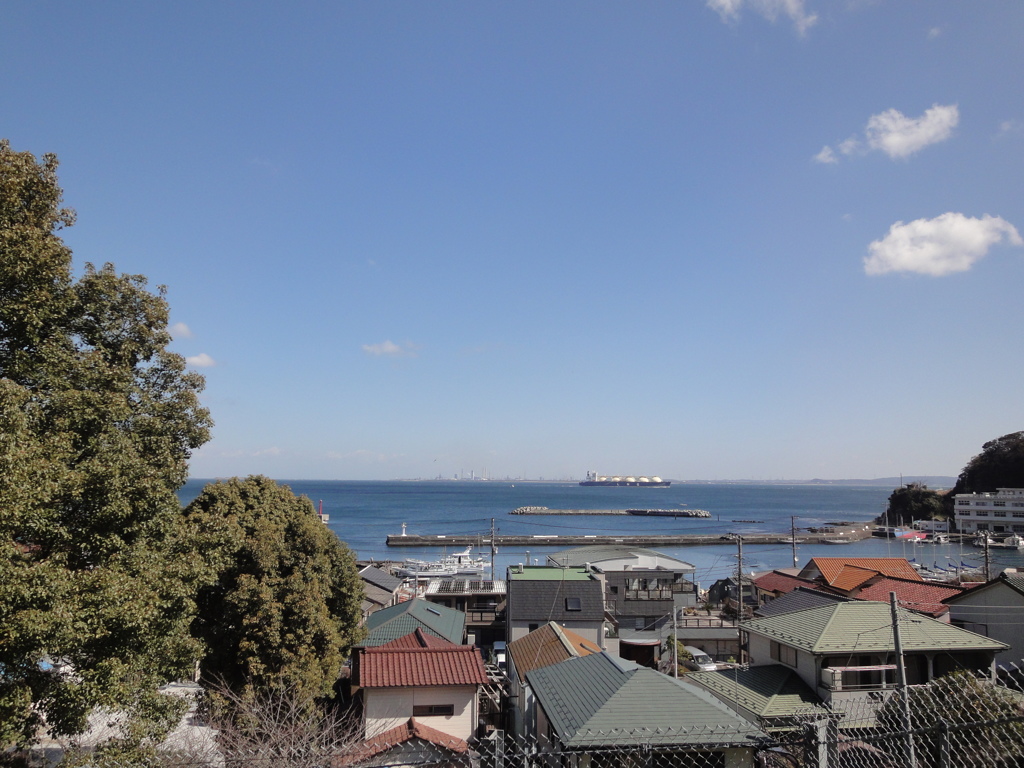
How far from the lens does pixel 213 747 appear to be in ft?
26.7

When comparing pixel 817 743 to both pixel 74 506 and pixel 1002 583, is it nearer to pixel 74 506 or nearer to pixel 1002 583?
pixel 74 506

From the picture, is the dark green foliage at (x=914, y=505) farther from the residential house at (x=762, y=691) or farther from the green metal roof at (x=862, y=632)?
the residential house at (x=762, y=691)

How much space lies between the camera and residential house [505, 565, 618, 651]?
21.3 m

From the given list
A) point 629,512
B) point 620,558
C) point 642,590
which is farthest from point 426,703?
point 629,512

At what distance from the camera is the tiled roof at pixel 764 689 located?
38.0 ft

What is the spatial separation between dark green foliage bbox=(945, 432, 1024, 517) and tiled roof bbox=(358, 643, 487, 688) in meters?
91.0

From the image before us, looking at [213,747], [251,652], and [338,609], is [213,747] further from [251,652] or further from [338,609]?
[338,609]

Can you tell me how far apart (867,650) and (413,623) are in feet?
35.0

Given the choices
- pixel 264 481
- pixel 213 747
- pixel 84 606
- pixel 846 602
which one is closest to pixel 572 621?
pixel 846 602

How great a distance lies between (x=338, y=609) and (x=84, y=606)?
8404 millimetres

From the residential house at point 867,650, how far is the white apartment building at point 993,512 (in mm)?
72953

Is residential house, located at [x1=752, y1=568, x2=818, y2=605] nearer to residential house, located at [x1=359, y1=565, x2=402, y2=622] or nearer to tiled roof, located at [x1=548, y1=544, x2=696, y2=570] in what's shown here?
tiled roof, located at [x1=548, y1=544, x2=696, y2=570]

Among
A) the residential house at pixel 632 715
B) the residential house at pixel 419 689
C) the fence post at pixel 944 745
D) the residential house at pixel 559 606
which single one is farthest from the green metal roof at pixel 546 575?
the fence post at pixel 944 745

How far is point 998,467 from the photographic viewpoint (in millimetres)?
79750
